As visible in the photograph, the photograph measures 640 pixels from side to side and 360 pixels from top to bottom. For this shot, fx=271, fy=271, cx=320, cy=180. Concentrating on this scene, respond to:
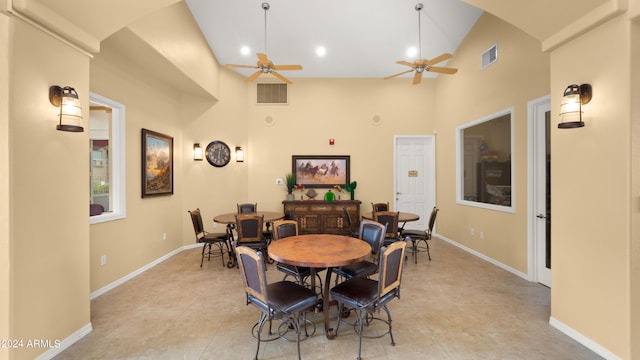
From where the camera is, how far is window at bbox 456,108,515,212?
446cm

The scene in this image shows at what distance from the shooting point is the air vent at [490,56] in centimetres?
462

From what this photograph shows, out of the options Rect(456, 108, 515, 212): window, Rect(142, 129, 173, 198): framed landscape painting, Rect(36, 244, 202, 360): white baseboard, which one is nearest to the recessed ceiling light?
Rect(456, 108, 515, 212): window

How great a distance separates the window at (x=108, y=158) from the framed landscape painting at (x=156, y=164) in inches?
16.6

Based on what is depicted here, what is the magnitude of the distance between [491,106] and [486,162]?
3.33 ft

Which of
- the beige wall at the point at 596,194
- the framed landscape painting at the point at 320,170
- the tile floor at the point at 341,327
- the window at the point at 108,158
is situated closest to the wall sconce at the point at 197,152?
the window at the point at 108,158

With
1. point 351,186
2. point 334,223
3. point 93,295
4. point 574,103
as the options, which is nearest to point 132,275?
point 93,295

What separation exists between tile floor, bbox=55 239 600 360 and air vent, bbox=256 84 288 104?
423 centimetres

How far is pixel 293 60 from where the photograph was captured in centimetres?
614

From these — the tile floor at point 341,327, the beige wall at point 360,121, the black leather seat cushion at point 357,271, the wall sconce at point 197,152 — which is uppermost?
the beige wall at point 360,121

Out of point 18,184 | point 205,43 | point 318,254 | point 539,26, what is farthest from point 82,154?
point 539,26

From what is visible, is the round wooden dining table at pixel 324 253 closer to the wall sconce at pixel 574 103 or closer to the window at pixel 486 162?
the wall sconce at pixel 574 103

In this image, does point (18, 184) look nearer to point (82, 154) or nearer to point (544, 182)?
point (82, 154)

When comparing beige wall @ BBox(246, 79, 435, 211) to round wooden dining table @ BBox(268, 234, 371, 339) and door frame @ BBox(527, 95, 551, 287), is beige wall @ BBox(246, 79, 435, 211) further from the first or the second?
round wooden dining table @ BBox(268, 234, 371, 339)

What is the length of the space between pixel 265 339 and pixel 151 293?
200 centimetres
